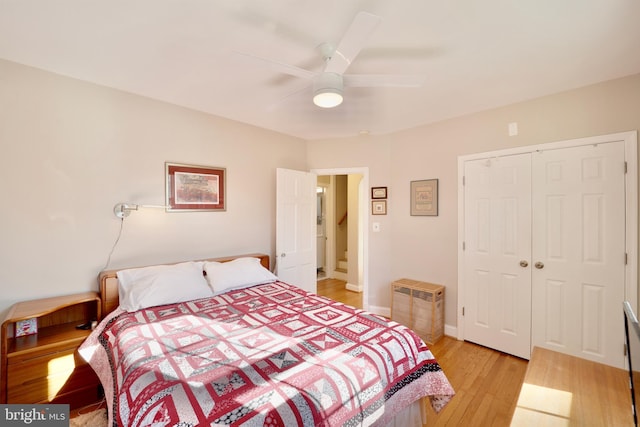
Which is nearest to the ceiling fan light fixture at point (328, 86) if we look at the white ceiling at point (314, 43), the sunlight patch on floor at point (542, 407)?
the white ceiling at point (314, 43)

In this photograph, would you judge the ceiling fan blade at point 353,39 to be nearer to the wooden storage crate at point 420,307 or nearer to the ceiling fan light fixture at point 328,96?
the ceiling fan light fixture at point 328,96

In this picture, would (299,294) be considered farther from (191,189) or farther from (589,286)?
(589,286)

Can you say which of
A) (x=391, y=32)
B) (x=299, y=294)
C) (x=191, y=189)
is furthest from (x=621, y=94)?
(x=191, y=189)

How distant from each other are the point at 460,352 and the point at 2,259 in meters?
4.05

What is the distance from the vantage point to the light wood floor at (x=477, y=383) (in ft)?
6.47

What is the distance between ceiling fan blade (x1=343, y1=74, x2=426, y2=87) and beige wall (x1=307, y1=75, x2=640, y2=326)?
5.42 ft

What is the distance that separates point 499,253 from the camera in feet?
9.50

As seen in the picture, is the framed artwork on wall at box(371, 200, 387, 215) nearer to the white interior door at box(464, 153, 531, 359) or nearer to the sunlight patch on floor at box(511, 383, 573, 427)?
the white interior door at box(464, 153, 531, 359)

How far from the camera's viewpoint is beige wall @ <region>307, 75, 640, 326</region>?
2.36 metres

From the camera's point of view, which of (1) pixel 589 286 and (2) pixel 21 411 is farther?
(1) pixel 589 286

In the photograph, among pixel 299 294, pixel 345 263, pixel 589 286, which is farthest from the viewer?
pixel 345 263

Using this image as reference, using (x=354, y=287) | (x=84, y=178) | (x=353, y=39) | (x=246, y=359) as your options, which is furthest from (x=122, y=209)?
(x=354, y=287)

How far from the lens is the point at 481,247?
9.89 feet

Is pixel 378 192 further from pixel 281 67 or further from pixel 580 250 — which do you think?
pixel 281 67
